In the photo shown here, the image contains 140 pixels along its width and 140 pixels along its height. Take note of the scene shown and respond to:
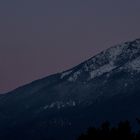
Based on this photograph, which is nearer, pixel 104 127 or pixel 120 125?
pixel 120 125

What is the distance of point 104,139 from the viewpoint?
64.2 meters

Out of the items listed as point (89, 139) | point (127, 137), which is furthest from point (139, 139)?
point (89, 139)

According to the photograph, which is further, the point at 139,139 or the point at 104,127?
the point at 104,127

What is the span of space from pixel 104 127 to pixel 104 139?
5317mm

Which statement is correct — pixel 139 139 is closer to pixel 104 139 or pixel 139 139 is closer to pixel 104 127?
pixel 104 139

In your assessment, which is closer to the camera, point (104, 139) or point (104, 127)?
point (104, 139)

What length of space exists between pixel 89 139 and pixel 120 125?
12.6ft

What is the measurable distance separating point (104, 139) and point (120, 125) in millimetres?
2303

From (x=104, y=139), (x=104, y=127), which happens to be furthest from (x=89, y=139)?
(x=104, y=127)

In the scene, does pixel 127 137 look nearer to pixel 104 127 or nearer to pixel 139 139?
pixel 139 139

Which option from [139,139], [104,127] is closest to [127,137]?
[139,139]

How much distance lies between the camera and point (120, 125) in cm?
6450

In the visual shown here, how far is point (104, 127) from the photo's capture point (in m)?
69.4

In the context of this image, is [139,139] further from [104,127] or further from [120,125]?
[104,127]
